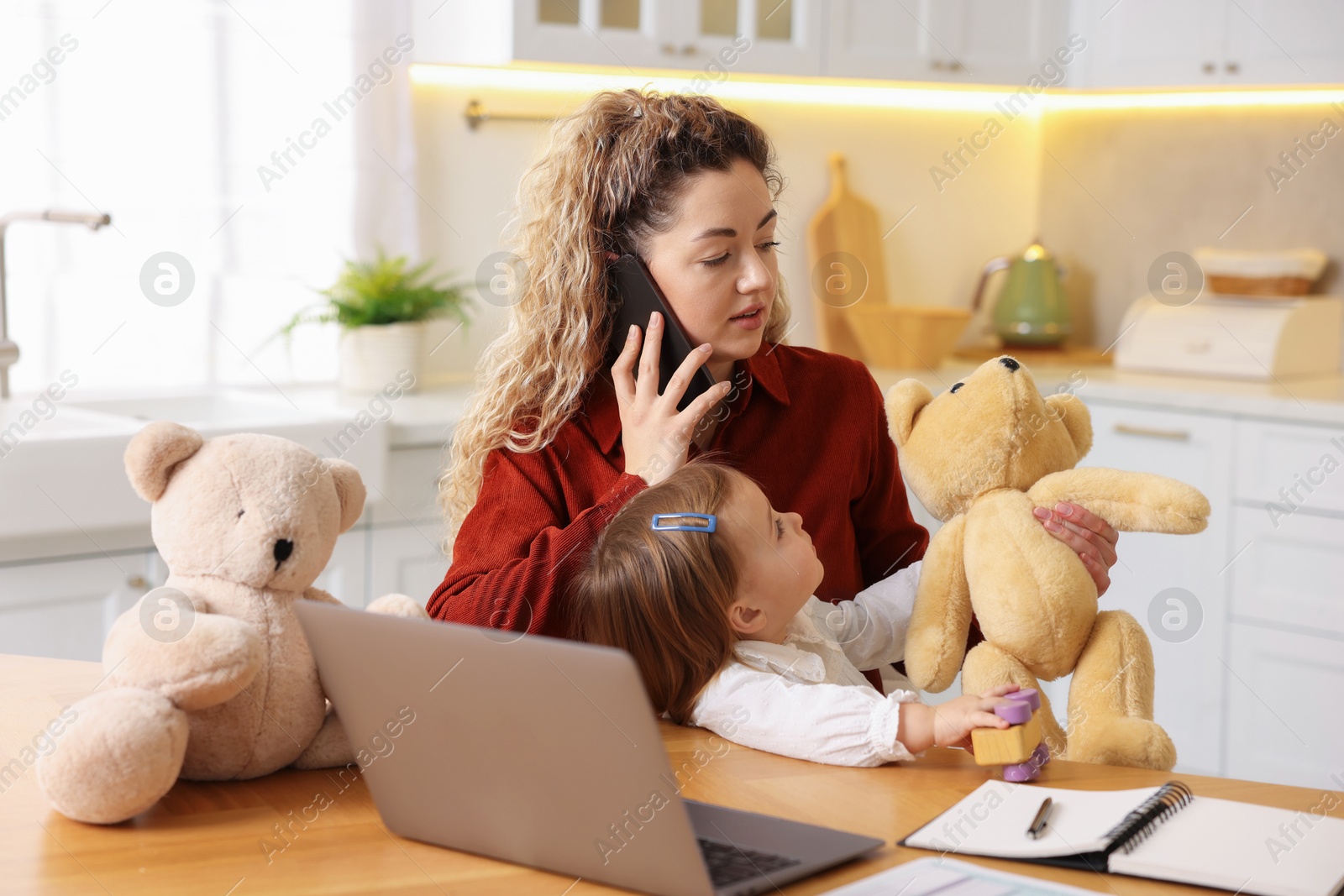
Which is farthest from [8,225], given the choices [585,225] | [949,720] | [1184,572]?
[1184,572]

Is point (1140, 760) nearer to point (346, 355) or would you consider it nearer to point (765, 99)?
point (346, 355)

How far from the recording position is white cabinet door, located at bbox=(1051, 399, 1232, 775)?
111 inches

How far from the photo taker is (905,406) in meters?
1.36

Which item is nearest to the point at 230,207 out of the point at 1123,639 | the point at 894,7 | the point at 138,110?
the point at 138,110

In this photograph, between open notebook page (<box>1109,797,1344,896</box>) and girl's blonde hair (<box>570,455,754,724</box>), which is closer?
open notebook page (<box>1109,797,1344,896</box>)

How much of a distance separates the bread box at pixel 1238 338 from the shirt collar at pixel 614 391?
180cm

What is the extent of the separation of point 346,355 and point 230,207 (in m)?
0.39

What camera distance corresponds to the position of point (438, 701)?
2.79 ft

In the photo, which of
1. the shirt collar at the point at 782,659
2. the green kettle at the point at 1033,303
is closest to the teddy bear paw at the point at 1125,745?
the shirt collar at the point at 782,659

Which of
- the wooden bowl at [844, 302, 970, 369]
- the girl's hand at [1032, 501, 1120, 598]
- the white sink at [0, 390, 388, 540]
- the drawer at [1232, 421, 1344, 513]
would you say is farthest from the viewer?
the wooden bowl at [844, 302, 970, 369]

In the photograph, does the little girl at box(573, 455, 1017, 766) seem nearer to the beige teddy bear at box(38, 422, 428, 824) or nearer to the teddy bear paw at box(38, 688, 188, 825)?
the beige teddy bear at box(38, 422, 428, 824)

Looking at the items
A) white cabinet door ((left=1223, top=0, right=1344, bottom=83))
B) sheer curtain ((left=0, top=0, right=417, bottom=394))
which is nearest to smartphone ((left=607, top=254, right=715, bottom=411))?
sheer curtain ((left=0, top=0, right=417, bottom=394))

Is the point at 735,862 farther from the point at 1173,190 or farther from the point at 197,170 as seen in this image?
the point at 1173,190

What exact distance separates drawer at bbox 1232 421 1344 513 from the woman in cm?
138
